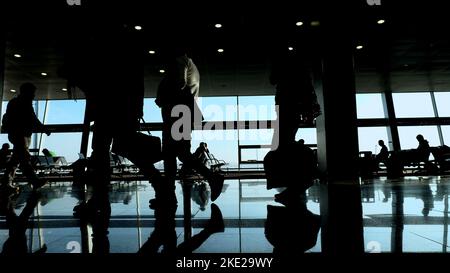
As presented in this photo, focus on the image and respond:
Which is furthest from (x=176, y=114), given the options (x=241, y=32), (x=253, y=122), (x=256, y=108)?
(x=256, y=108)

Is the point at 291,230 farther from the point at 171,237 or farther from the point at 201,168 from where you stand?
the point at 201,168

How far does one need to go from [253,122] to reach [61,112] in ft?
30.3

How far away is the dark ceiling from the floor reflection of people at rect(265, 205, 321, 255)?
70.1 inches

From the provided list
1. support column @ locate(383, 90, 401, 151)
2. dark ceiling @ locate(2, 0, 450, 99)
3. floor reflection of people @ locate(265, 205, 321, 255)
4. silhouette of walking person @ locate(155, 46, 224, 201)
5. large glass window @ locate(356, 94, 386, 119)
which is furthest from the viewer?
large glass window @ locate(356, 94, 386, 119)

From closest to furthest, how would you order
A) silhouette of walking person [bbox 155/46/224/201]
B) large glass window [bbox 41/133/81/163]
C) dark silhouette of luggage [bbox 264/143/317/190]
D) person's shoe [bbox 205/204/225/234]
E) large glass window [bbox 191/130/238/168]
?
person's shoe [bbox 205/204/225/234], silhouette of walking person [bbox 155/46/224/201], dark silhouette of luggage [bbox 264/143/317/190], large glass window [bbox 191/130/238/168], large glass window [bbox 41/133/81/163]

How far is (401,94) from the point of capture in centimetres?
1484

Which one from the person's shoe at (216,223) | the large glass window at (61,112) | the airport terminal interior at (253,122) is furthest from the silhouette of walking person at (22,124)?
the large glass window at (61,112)

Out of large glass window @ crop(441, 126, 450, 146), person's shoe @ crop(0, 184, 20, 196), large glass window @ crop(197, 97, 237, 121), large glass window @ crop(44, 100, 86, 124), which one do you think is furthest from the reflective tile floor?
large glass window @ crop(441, 126, 450, 146)

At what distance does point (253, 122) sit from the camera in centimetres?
1413

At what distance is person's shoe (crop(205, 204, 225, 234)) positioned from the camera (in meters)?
1.67

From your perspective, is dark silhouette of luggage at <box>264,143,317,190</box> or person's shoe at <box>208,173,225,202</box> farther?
dark silhouette of luggage at <box>264,143,317,190</box>

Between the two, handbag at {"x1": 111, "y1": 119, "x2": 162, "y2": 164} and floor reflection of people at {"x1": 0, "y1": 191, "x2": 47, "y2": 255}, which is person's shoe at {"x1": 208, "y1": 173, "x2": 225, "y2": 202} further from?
floor reflection of people at {"x1": 0, "y1": 191, "x2": 47, "y2": 255}
